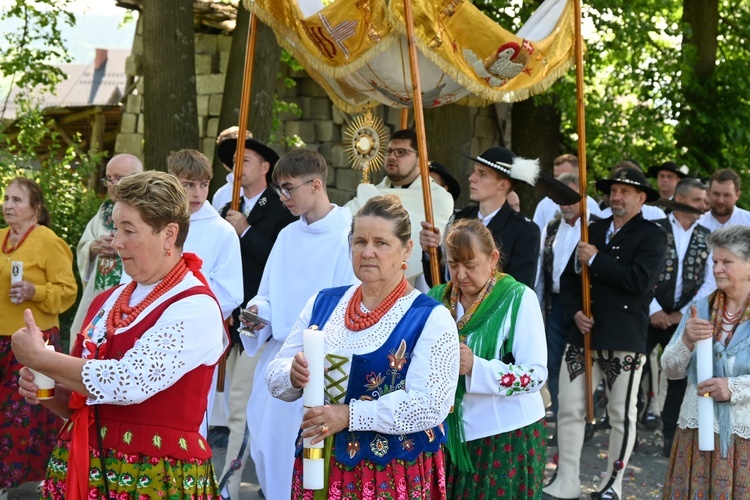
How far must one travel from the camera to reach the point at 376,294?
152 inches

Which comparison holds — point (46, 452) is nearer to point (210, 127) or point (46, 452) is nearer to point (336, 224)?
point (336, 224)

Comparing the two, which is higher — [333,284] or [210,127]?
[210,127]

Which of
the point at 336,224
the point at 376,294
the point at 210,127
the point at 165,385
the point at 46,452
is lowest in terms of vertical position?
the point at 46,452

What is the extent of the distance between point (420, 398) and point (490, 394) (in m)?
0.93

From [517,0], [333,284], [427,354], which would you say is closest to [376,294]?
[427,354]

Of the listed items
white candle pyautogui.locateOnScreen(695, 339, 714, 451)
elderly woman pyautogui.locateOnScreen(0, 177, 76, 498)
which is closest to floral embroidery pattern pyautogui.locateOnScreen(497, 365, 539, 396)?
white candle pyautogui.locateOnScreen(695, 339, 714, 451)

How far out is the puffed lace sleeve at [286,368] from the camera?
382 centimetres

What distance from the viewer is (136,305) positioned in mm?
3592

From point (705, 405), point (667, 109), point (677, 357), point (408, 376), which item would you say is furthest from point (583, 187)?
point (667, 109)

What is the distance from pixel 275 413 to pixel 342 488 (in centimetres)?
181

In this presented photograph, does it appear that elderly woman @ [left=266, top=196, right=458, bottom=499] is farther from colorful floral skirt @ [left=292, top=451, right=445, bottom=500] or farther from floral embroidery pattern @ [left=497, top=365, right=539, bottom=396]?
floral embroidery pattern @ [left=497, top=365, right=539, bottom=396]

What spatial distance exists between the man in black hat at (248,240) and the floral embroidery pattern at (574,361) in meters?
1.98

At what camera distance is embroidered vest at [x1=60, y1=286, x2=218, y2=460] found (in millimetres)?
3494

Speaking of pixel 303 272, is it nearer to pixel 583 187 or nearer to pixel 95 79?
pixel 583 187
